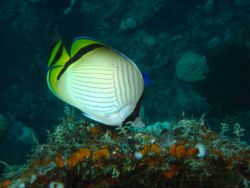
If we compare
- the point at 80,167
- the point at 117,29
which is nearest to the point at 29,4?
the point at 117,29

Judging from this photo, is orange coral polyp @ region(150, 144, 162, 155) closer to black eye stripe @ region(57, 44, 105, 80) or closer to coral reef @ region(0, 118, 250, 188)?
coral reef @ region(0, 118, 250, 188)

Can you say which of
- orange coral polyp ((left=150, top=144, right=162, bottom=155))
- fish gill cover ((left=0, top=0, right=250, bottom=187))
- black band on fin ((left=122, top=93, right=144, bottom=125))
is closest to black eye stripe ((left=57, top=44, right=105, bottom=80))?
fish gill cover ((left=0, top=0, right=250, bottom=187))

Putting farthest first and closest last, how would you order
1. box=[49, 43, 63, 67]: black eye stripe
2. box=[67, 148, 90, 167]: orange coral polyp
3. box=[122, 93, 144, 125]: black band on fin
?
box=[67, 148, 90, 167]: orange coral polyp, box=[122, 93, 144, 125]: black band on fin, box=[49, 43, 63, 67]: black eye stripe

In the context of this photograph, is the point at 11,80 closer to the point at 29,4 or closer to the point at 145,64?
the point at 29,4

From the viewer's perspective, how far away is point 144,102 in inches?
423

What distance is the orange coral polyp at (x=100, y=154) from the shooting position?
1831 mm

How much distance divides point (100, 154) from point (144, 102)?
29.4 ft

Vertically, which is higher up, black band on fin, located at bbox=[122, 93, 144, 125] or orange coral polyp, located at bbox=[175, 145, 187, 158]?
black band on fin, located at bbox=[122, 93, 144, 125]

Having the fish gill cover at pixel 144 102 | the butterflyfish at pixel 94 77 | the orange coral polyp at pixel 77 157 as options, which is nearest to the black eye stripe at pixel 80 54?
the butterflyfish at pixel 94 77

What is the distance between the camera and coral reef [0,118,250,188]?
5.99 feet

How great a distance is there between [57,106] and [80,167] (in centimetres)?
1025

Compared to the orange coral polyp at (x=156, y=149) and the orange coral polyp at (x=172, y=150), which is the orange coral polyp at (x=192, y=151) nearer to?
the orange coral polyp at (x=172, y=150)

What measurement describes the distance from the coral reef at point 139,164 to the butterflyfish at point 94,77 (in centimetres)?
48

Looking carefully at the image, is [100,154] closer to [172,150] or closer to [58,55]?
[172,150]
